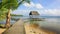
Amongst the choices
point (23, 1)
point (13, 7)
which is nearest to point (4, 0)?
point (13, 7)

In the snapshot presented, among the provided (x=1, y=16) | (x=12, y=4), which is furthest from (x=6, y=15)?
(x=12, y=4)

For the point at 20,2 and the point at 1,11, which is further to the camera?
the point at 20,2

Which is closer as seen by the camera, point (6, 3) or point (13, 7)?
point (6, 3)

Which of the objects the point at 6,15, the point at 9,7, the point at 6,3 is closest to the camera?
the point at 6,3

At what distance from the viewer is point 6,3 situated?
859 cm

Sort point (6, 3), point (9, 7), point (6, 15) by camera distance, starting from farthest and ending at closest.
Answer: point (6, 15) → point (9, 7) → point (6, 3)

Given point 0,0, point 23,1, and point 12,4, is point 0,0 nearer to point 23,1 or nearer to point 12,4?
point 12,4

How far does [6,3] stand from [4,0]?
207 millimetres

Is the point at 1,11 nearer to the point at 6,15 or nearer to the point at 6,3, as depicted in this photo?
the point at 6,3

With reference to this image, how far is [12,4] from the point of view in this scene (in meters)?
8.88

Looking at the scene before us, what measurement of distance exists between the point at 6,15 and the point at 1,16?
675 mm

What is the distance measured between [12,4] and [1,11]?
75 cm

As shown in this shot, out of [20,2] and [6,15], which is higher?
[20,2]

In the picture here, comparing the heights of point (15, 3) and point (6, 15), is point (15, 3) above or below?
above
